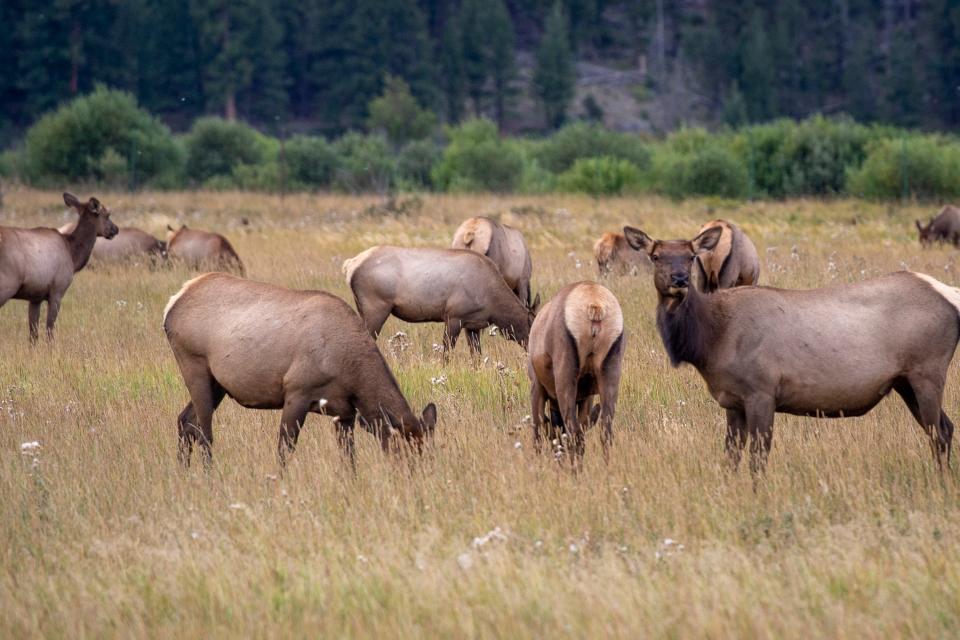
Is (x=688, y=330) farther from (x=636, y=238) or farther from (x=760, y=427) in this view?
(x=636, y=238)

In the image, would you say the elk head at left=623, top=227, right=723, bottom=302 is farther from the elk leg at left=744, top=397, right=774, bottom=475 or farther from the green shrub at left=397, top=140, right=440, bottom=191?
the green shrub at left=397, top=140, right=440, bottom=191

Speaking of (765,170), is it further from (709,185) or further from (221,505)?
(221,505)

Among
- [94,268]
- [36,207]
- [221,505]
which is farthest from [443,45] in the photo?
[221,505]

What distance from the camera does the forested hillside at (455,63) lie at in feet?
261

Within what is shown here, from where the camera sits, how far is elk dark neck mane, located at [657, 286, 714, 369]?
9141mm

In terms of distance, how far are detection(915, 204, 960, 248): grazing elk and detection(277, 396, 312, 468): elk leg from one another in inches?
741

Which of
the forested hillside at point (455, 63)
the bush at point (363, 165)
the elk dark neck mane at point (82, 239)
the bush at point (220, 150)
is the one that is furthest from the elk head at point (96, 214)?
the forested hillside at point (455, 63)

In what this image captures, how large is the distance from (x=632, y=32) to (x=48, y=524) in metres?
97.7

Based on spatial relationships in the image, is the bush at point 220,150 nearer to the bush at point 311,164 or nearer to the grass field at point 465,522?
the bush at point 311,164

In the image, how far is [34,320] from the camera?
16328mm

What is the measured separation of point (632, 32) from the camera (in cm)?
10206

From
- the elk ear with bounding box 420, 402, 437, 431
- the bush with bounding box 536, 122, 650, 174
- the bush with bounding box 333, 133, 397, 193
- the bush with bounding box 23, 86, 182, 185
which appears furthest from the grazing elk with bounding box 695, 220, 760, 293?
the bush with bounding box 536, 122, 650, 174

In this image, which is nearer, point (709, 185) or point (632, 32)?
point (709, 185)

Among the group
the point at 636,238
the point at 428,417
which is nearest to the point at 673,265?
the point at 636,238
